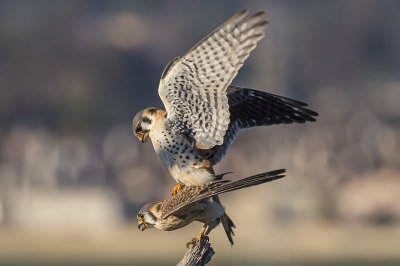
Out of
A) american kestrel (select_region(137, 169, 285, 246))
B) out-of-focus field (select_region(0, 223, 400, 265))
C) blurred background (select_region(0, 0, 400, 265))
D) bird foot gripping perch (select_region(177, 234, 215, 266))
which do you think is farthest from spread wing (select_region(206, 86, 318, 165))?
blurred background (select_region(0, 0, 400, 265))

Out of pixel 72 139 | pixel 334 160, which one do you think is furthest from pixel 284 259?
pixel 72 139

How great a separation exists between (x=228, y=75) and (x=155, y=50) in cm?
7226

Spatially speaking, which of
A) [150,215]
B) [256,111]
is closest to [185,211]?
[150,215]

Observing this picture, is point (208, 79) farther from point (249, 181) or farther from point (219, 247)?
point (219, 247)

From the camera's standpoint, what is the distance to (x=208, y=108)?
445 inches

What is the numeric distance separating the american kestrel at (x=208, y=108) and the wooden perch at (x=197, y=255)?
2.84 ft

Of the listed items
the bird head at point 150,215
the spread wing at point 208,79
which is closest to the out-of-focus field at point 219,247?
the spread wing at point 208,79

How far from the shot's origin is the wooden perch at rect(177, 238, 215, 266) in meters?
10.2

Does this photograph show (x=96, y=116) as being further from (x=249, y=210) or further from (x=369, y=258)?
(x=369, y=258)

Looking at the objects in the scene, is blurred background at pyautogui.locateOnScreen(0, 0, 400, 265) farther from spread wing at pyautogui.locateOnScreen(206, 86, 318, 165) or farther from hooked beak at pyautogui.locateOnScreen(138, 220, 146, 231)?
hooked beak at pyautogui.locateOnScreen(138, 220, 146, 231)

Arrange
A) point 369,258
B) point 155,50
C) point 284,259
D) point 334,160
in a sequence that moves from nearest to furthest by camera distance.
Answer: point 369,258
point 284,259
point 334,160
point 155,50

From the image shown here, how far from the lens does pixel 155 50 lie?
273 ft

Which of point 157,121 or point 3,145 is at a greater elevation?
point 3,145

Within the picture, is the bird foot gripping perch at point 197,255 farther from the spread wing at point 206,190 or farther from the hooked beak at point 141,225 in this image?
the hooked beak at point 141,225
